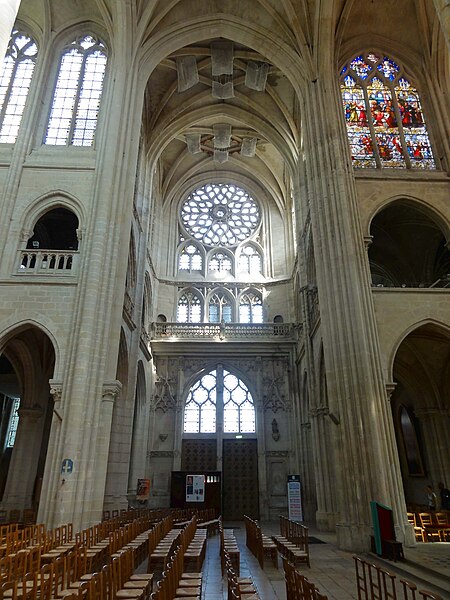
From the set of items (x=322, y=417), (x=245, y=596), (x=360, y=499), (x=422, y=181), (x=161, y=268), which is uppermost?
(x=161, y=268)

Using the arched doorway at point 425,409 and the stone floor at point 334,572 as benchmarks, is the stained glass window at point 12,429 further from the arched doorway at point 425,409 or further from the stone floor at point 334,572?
the arched doorway at point 425,409

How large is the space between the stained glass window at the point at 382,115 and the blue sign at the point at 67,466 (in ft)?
43.1

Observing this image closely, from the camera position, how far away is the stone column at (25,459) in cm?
1445

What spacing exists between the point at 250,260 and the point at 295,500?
13410 mm

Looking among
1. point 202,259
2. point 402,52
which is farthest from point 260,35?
point 202,259

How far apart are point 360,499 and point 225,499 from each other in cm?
1035

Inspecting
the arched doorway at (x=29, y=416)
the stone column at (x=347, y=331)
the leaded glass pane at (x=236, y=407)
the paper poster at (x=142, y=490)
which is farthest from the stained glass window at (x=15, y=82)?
the leaded glass pane at (x=236, y=407)

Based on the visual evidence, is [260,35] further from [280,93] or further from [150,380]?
[150,380]

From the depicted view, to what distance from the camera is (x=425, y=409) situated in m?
17.2

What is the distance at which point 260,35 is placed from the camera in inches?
707

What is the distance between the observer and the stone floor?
21.8ft

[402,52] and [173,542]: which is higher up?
[402,52]

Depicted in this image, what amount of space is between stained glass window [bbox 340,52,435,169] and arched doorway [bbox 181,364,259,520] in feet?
39.3

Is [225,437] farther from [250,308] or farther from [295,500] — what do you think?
[250,308]
